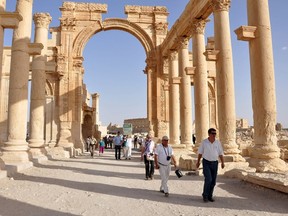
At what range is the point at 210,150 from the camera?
5992 mm

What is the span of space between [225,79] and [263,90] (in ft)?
8.19

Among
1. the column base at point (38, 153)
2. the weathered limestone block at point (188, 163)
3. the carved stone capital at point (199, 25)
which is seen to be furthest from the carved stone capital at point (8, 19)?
the carved stone capital at point (199, 25)

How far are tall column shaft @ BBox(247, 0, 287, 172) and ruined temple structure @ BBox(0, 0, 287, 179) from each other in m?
0.03

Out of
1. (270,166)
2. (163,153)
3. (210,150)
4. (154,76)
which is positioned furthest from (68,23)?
(210,150)

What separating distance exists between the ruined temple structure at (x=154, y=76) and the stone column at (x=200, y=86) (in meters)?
0.05

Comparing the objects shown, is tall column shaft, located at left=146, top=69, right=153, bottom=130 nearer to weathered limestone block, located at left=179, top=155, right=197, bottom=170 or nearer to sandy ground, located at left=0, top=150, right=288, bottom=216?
weathered limestone block, located at left=179, top=155, right=197, bottom=170

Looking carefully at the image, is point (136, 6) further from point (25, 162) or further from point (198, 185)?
point (198, 185)

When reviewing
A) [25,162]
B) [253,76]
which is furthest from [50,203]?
[253,76]

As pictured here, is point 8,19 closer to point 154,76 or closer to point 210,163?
point 210,163

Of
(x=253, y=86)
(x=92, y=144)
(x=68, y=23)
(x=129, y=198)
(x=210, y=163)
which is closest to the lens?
(x=210, y=163)

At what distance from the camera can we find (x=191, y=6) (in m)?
14.4

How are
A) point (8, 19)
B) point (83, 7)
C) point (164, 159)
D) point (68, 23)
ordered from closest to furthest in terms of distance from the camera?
1. point (164, 159)
2. point (8, 19)
3. point (68, 23)
4. point (83, 7)

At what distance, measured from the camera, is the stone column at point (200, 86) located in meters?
13.6

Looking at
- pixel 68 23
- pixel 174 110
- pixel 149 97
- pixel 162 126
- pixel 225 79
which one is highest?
pixel 68 23
